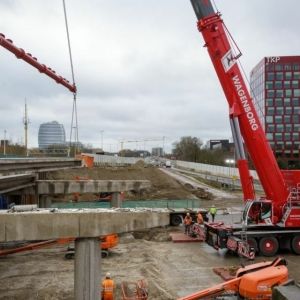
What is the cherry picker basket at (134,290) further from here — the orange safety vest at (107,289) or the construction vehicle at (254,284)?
the construction vehicle at (254,284)

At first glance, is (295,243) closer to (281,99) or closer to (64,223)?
(64,223)

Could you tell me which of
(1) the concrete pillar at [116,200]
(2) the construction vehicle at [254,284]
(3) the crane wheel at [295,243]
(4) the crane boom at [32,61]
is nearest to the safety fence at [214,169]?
(1) the concrete pillar at [116,200]

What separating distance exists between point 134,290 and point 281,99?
5002 inches

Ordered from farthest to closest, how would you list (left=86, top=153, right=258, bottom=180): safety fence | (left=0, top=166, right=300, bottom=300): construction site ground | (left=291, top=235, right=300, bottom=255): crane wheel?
1. (left=86, top=153, right=258, bottom=180): safety fence
2. (left=291, top=235, right=300, bottom=255): crane wheel
3. (left=0, top=166, right=300, bottom=300): construction site ground

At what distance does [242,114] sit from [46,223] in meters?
10.3

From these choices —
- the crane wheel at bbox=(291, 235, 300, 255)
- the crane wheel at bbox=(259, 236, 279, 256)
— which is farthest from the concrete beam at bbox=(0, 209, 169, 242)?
the crane wheel at bbox=(291, 235, 300, 255)

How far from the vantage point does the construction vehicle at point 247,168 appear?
20.6 meters

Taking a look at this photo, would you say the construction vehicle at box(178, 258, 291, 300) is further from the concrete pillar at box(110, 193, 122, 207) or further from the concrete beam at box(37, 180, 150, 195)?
the concrete pillar at box(110, 193, 122, 207)

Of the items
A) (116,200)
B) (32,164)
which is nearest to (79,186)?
(116,200)

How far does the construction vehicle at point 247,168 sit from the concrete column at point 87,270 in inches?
307

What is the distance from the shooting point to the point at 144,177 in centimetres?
7100

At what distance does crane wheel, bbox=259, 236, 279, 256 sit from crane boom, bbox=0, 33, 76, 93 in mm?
16596

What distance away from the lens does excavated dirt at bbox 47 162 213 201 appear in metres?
56.4

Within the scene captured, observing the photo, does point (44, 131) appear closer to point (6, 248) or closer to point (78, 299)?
point (6, 248)
